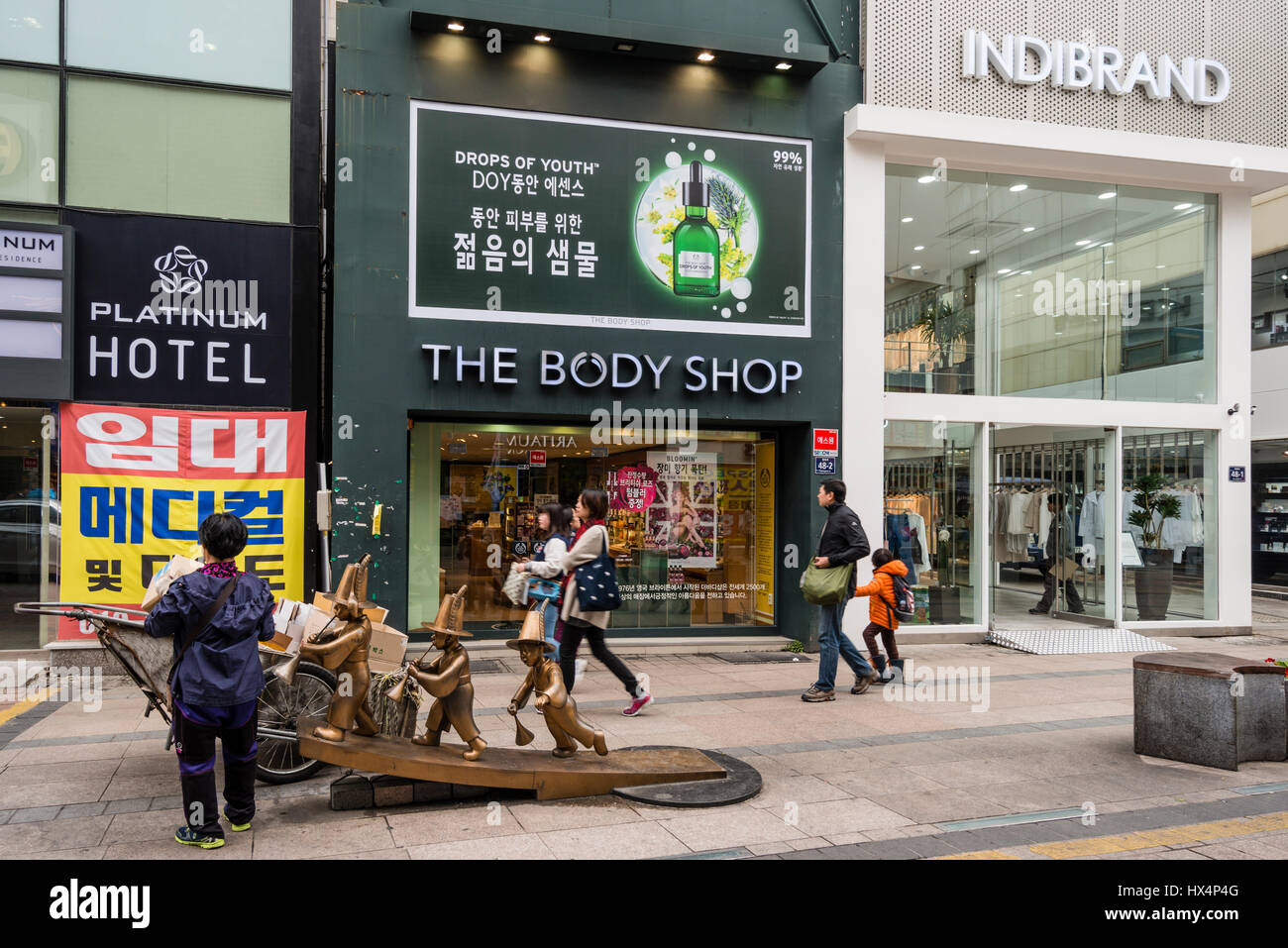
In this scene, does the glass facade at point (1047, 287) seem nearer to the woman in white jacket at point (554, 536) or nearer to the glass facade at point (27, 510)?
the woman in white jacket at point (554, 536)

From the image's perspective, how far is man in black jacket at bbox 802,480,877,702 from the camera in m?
8.74

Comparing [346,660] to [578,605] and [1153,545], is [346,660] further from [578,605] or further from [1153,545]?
[1153,545]

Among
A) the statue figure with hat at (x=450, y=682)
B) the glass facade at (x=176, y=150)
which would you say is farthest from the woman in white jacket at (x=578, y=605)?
the glass facade at (x=176, y=150)

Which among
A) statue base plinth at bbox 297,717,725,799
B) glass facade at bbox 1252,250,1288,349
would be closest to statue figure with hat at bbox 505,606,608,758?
statue base plinth at bbox 297,717,725,799

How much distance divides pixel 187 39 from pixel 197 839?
8704 millimetres

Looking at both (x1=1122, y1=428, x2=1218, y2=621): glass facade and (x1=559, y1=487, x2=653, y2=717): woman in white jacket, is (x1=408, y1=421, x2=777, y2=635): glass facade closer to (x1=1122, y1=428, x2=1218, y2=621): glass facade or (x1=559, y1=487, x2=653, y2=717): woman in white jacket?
(x1=559, y1=487, x2=653, y2=717): woman in white jacket

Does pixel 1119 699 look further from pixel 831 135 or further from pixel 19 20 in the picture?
pixel 19 20

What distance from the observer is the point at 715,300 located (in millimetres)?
11531

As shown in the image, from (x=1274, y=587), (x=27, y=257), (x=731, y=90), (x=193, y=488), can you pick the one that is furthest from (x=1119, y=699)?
(x=1274, y=587)

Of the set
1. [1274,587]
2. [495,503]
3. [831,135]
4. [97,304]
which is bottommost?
[1274,587]

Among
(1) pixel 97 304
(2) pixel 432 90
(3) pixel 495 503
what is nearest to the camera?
(1) pixel 97 304

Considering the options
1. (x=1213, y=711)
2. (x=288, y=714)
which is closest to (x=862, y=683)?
(x=1213, y=711)

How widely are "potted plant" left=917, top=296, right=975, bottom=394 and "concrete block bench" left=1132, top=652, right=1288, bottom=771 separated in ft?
20.5

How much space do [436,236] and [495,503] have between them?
3.12m
